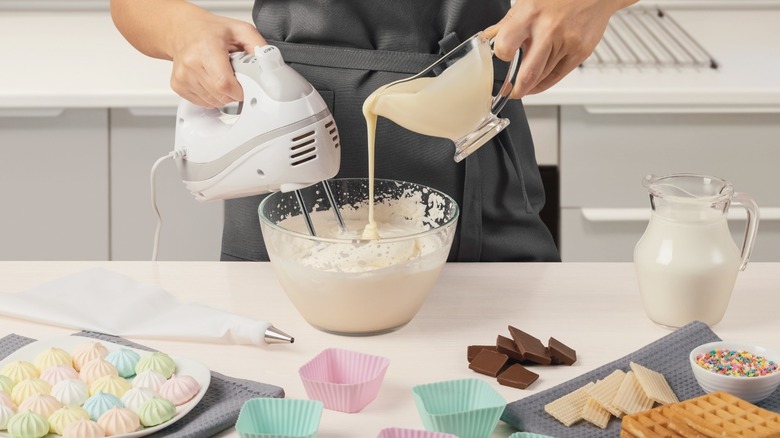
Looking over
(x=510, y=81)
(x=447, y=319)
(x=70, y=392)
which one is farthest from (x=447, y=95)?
(x=70, y=392)

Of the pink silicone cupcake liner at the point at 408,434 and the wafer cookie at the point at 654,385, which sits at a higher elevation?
the pink silicone cupcake liner at the point at 408,434

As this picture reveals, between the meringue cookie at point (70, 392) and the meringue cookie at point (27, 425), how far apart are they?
A: 0.16 feet

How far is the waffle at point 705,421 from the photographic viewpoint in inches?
33.2

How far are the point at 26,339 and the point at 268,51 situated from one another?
1.30 feet

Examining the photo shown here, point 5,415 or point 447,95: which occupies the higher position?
point 447,95

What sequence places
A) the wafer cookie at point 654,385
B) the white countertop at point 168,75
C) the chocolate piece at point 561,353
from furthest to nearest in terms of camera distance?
the white countertop at point 168,75, the chocolate piece at point 561,353, the wafer cookie at point 654,385

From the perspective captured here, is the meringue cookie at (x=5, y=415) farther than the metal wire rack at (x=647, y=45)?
No

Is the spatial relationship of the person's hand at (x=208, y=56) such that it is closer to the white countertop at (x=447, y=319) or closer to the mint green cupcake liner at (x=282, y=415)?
the white countertop at (x=447, y=319)

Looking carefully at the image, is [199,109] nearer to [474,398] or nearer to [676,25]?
[474,398]

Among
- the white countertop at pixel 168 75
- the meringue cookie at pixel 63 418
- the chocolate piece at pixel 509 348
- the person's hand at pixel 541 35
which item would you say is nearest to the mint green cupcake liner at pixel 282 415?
the meringue cookie at pixel 63 418

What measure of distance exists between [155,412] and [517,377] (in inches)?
13.6

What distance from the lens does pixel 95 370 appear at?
Answer: 959mm

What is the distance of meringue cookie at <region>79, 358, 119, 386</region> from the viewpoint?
3.14 ft

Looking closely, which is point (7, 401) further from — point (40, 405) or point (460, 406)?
point (460, 406)
